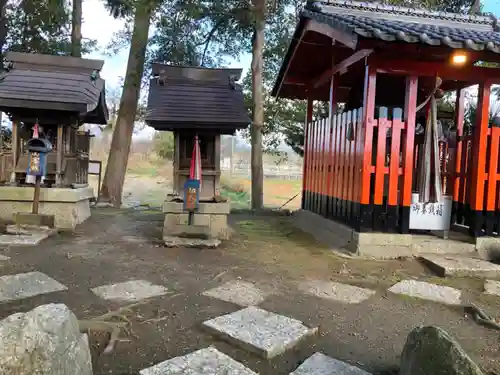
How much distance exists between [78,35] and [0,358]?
14328 millimetres

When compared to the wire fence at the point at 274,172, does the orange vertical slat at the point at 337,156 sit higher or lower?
higher

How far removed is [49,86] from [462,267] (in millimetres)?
8208

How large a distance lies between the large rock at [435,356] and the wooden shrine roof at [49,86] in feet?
24.1

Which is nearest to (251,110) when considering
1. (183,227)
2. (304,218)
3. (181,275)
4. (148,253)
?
(304,218)

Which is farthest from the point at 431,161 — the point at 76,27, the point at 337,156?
the point at 76,27

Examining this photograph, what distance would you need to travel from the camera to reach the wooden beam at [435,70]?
6484 millimetres

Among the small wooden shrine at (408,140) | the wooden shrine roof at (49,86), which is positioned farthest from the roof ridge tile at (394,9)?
the wooden shrine roof at (49,86)

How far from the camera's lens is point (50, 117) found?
842cm

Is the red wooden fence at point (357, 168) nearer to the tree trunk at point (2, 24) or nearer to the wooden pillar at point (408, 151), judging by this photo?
the wooden pillar at point (408, 151)

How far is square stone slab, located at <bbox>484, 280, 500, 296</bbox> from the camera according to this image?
4.97 meters

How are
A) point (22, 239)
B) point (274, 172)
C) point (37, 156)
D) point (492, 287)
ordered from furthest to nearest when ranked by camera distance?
point (274, 172)
point (37, 156)
point (22, 239)
point (492, 287)

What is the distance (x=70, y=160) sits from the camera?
8906 millimetres

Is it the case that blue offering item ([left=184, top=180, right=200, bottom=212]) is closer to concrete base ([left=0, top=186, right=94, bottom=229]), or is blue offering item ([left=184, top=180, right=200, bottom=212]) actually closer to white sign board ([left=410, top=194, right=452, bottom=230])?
concrete base ([left=0, top=186, right=94, bottom=229])

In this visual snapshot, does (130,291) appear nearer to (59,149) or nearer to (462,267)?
(462,267)
